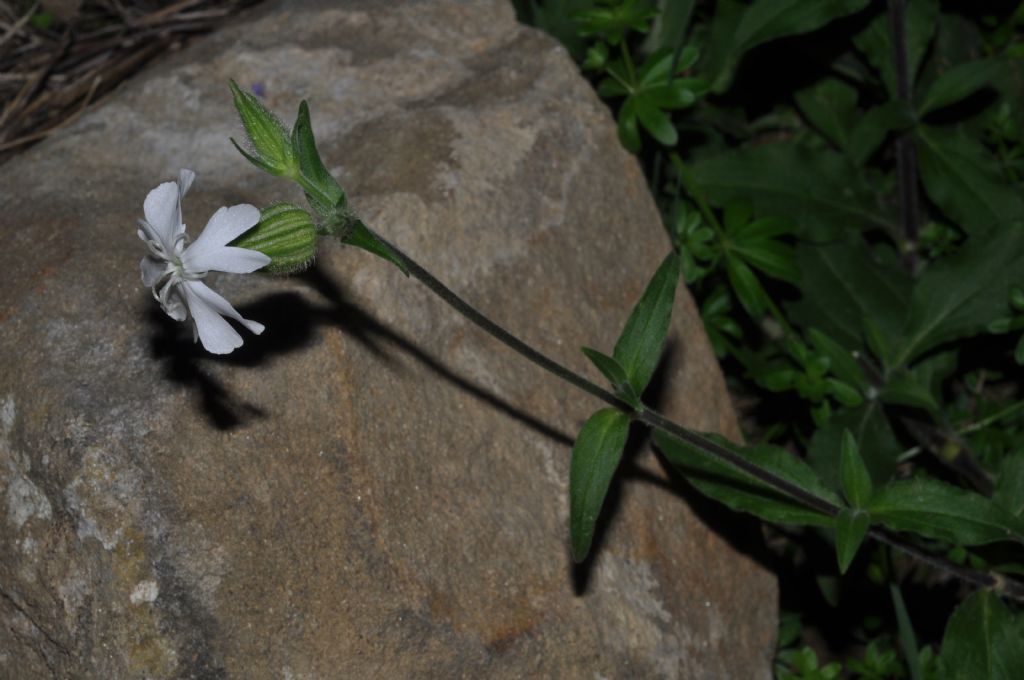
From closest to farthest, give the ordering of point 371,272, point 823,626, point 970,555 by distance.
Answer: point 371,272, point 970,555, point 823,626

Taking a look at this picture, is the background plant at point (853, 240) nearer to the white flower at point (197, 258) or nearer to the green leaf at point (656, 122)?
the green leaf at point (656, 122)

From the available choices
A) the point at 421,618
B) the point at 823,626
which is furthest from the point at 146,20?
the point at 823,626

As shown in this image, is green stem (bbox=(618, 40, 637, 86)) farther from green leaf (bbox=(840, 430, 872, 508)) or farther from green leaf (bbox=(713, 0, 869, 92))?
green leaf (bbox=(840, 430, 872, 508))

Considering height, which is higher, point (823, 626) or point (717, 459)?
point (717, 459)

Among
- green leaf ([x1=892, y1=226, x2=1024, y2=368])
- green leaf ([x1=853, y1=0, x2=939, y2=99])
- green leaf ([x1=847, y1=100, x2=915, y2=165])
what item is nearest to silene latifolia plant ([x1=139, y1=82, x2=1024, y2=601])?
green leaf ([x1=892, y1=226, x2=1024, y2=368])

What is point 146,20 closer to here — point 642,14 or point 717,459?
point 642,14

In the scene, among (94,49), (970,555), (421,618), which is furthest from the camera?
(94,49)

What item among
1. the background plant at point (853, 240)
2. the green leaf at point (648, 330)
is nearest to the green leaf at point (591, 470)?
the green leaf at point (648, 330)

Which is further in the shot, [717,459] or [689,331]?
[689,331]
